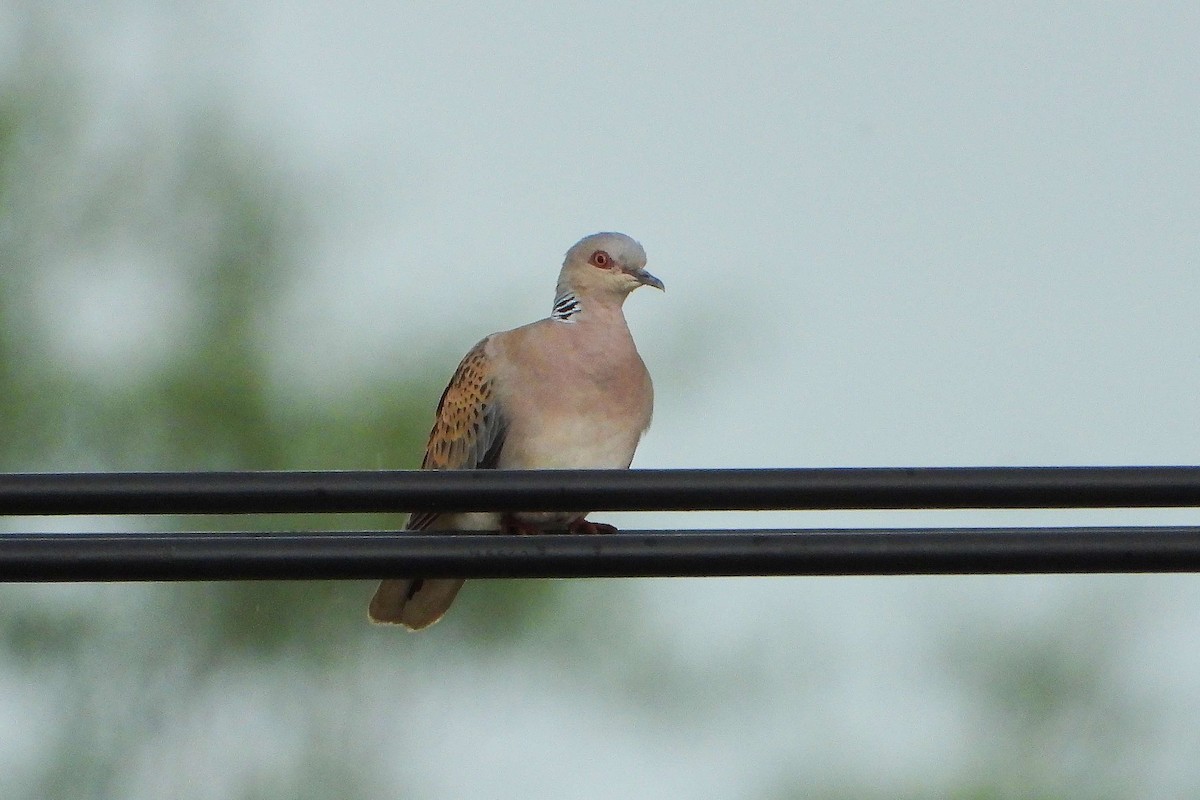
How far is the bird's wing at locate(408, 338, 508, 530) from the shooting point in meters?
4.08

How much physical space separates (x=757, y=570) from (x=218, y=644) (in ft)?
31.3

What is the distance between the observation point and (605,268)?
14.0 ft

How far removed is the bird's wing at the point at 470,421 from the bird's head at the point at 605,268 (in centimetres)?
30

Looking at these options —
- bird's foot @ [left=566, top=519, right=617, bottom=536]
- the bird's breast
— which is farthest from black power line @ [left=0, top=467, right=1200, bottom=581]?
the bird's breast

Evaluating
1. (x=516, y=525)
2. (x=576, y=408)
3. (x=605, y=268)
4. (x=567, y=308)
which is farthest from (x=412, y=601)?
(x=605, y=268)

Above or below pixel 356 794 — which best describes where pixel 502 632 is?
above

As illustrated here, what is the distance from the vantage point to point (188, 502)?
5.92 feet

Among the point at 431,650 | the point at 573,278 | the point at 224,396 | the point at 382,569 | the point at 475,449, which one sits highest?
the point at 224,396

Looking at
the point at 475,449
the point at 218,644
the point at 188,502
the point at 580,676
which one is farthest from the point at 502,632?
the point at 188,502

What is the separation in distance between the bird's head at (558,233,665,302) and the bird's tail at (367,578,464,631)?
0.85 metres

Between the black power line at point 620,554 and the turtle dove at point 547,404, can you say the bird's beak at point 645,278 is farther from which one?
the black power line at point 620,554

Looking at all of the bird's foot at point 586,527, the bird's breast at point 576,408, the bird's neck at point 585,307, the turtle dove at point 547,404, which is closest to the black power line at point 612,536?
the bird's foot at point 586,527

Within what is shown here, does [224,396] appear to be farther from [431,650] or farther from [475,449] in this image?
[475,449]

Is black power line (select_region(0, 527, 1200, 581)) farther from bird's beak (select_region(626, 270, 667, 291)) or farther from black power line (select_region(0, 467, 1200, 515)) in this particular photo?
bird's beak (select_region(626, 270, 667, 291))
